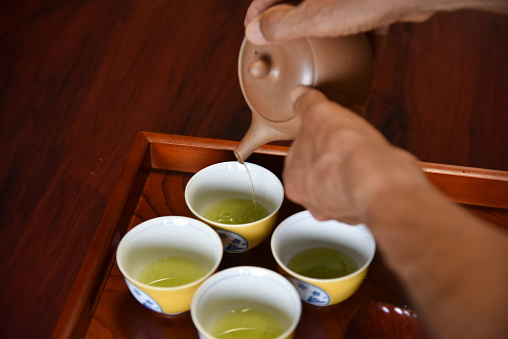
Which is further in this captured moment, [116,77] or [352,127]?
[116,77]

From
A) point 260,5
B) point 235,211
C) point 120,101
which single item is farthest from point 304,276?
point 120,101

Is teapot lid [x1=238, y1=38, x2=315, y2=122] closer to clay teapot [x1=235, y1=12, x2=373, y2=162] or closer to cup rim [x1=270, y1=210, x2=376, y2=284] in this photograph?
clay teapot [x1=235, y1=12, x2=373, y2=162]

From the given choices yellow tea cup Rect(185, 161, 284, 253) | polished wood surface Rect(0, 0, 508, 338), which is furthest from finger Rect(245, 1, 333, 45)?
polished wood surface Rect(0, 0, 508, 338)

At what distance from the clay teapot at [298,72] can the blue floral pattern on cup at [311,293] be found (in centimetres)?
29

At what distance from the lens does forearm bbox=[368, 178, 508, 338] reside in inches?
25.5

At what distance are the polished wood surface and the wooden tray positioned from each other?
22cm

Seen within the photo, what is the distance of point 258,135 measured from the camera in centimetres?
113

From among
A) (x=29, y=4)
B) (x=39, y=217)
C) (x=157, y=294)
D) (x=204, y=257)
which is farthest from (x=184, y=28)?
(x=157, y=294)

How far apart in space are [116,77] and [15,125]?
346mm

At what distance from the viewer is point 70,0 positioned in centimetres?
216

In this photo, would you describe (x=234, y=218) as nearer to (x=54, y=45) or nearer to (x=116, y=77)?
(x=116, y=77)

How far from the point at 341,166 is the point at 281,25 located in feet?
0.96

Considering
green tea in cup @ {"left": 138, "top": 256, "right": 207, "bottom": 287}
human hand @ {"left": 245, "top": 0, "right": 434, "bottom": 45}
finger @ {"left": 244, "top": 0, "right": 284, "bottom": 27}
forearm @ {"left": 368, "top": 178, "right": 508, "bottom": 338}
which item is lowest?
green tea in cup @ {"left": 138, "top": 256, "right": 207, "bottom": 287}

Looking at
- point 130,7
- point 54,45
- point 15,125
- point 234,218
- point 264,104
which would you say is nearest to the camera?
point 264,104
